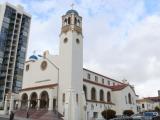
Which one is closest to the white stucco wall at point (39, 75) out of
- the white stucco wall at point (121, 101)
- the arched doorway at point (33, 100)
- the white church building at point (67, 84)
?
the white church building at point (67, 84)

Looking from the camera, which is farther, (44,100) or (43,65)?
(43,65)

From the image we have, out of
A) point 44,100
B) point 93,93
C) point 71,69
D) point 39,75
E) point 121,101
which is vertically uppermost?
point 71,69

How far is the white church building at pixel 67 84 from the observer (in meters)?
52.4

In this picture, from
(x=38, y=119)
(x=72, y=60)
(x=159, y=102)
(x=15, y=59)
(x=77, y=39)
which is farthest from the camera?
(x=159, y=102)

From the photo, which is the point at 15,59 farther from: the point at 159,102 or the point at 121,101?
the point at 159,102

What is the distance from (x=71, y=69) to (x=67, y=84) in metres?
3.40

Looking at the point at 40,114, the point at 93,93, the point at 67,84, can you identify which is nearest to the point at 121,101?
the point at 93,93

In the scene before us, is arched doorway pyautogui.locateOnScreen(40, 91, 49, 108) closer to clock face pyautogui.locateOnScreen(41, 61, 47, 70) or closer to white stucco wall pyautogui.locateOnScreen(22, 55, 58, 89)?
white stucco wall pyautogui.locateOnScreen(22, 55, 58, 89)

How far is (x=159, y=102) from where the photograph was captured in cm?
11256

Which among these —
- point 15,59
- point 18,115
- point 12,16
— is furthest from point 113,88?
point 12,16

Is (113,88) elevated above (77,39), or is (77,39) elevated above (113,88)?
(77,39)

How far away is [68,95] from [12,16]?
2459 inches

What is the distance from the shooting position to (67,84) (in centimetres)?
5312

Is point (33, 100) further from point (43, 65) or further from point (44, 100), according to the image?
point (43, 65)
